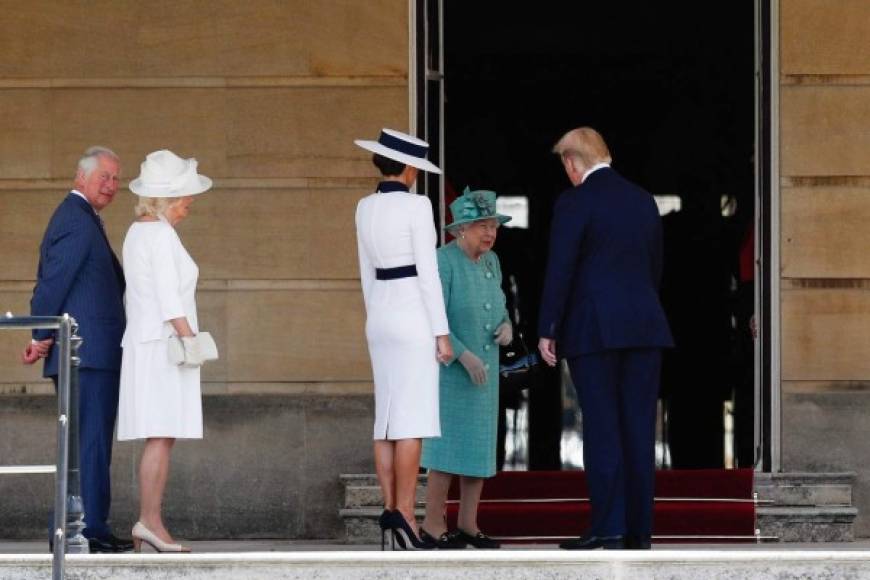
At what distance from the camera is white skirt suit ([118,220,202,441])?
8742mm

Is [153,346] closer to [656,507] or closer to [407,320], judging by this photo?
[407,320]

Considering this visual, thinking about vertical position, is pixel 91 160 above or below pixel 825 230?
above

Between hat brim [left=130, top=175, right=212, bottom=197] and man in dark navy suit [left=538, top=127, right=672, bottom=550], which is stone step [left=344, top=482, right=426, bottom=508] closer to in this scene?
man in dark navy suit [left=538, top=127, right=672, bottom=550]

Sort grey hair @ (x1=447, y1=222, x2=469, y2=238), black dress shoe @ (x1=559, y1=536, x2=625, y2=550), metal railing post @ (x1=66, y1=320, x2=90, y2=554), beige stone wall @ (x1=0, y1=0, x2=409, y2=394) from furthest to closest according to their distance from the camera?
1. beige stone wall @ (x1=0, y1=0, x2=409, y2=394)
2. grey hair @ (x1=447, y1=222, x2=469, y2=238)
3. black dress shoe @ (x1=559, y1=536, x2=625, y2=550)
4. metal railing post @ (x1=66, y1=320, x2=90, y2=554)

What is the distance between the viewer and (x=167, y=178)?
29.2 ft

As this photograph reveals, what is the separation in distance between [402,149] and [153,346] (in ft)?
4.43

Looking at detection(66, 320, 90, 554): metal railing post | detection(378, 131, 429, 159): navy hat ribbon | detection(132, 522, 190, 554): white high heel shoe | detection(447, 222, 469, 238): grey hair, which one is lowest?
detection(132, 522, 190, 554): white high heel shoe

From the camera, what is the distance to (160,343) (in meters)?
8.77

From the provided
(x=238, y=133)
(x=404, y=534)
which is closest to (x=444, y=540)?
(x=404, y=534)

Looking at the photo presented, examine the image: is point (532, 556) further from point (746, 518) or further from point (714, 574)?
point (746, 518)

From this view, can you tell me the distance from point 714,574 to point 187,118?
466cm

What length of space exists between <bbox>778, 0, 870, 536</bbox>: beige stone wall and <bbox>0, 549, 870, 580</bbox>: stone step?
326 centimetres

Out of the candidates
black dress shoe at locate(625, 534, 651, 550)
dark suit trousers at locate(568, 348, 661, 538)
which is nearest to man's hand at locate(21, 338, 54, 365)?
dark suit trousers at locate(568, 348, 661, 538)

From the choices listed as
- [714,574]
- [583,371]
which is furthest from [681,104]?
[714,574]
